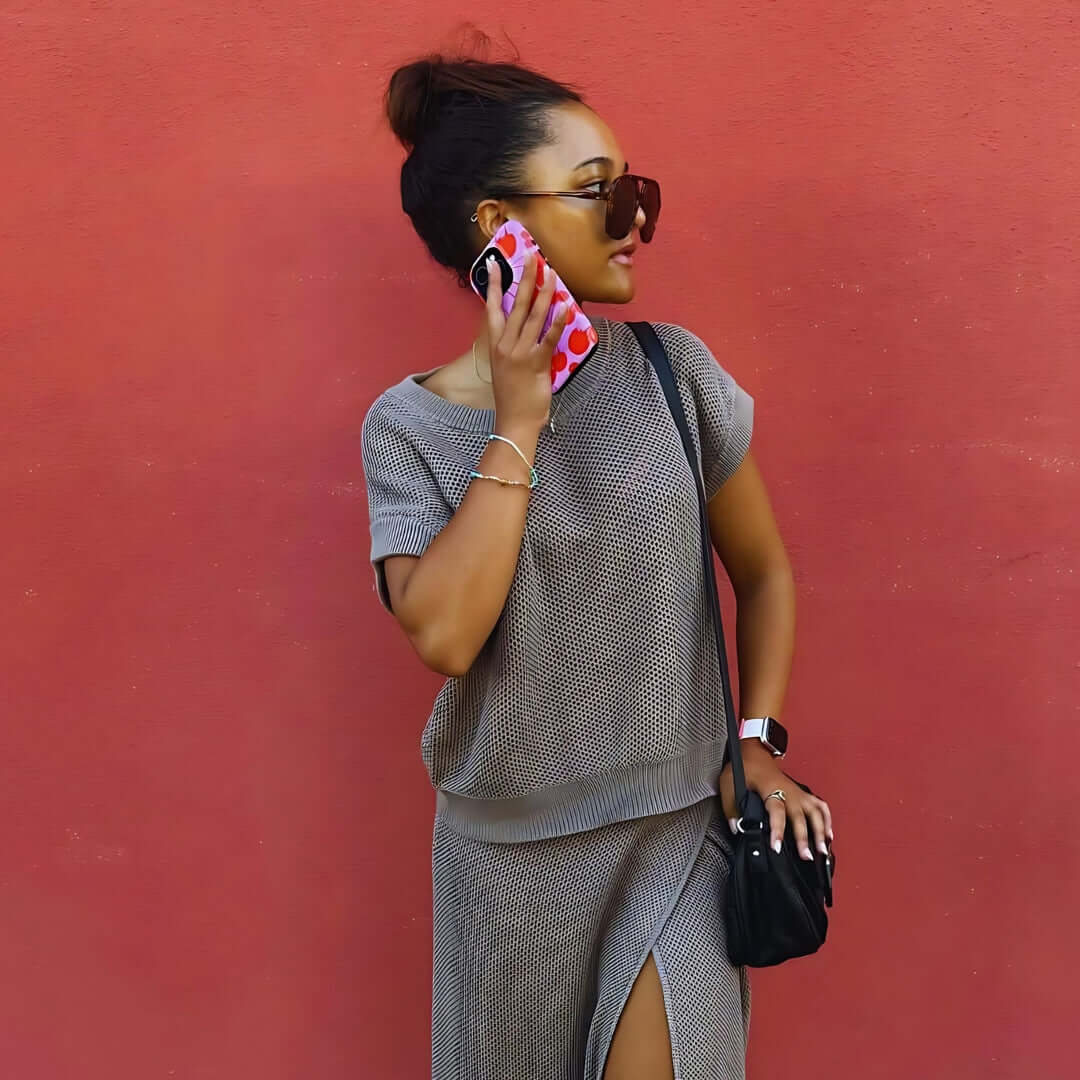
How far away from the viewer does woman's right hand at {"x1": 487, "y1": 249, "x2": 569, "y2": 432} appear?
167 cm

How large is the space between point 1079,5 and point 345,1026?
2.59 m

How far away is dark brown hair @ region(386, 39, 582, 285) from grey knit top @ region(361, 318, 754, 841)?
0.97ft

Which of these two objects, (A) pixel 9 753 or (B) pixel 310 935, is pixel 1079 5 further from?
(A) pixel 9 753

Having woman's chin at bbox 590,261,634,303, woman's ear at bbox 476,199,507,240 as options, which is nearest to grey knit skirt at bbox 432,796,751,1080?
woman's chin at bbox 590,261,634,303

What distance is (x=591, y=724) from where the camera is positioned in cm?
174

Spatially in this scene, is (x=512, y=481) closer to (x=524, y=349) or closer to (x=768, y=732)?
(x=524, y=349)

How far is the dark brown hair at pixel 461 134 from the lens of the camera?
180 cm

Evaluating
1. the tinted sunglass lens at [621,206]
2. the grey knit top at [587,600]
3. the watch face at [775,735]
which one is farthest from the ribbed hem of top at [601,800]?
the tinted sunglass lens at [621,206]

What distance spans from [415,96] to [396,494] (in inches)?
24.6

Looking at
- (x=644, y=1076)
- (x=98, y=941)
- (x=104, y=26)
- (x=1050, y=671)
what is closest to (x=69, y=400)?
(x=104, y=26)

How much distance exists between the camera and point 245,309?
2.54 meters

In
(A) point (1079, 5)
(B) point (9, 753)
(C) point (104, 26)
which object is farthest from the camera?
(B) point (9, 753)

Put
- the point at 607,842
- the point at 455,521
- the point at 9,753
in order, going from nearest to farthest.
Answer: the point at 455,521 → the point at 607,842 → the point at 9,753

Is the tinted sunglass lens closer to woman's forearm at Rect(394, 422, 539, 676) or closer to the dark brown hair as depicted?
the dark brown hair
